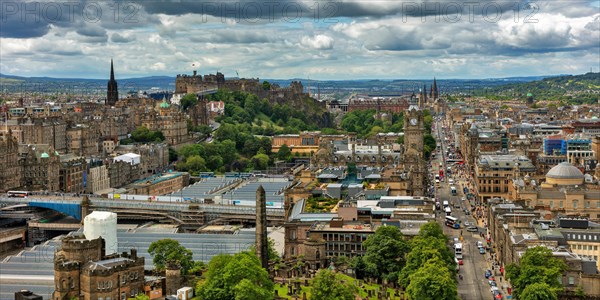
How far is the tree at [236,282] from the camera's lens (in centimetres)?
6712

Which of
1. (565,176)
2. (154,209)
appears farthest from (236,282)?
(565,176)

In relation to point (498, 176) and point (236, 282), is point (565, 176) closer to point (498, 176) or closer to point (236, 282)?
point (498, 176)

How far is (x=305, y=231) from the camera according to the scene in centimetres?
9200

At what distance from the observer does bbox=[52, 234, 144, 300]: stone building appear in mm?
66875

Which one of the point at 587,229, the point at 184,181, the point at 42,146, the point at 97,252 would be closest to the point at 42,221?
the point at 42,146

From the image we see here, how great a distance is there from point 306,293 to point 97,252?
55.5 ft

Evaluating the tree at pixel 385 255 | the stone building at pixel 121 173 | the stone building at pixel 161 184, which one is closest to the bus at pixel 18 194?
the stone building at pixel 161 184

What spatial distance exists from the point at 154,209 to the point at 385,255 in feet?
164

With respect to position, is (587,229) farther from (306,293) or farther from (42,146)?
(42,146)

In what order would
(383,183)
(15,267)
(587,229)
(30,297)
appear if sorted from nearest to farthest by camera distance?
1. (30,297)
2. (587,229)
3. (15,267)
4. (383,183)

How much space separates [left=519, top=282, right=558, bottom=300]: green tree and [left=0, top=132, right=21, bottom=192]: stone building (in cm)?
9340

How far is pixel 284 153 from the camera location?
646ft

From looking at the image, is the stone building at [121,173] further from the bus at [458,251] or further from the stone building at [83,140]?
the bus at [458,251]

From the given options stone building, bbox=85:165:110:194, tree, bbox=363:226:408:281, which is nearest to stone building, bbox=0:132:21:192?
stone building, bbox=85:165:110:194
